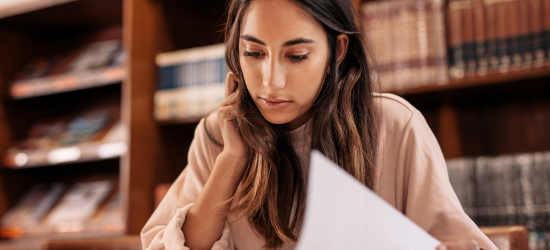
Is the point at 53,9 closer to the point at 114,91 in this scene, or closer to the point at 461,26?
the point at 114,91

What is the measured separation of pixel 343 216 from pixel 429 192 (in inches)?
16.3

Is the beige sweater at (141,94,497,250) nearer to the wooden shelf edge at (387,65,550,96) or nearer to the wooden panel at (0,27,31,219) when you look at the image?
the wooden shelf edge at (387,65,550,96)

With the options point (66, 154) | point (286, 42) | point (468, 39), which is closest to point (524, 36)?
point (468, 39)

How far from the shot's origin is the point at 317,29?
88 cm

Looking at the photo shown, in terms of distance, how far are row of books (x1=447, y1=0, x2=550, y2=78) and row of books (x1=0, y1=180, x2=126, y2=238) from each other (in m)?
1.51

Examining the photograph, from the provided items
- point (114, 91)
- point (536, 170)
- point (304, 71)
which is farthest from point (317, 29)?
point (114, 91)

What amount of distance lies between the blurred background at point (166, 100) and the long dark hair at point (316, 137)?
0.40ft

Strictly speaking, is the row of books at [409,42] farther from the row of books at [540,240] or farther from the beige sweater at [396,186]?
the beige sweater at [396,186]

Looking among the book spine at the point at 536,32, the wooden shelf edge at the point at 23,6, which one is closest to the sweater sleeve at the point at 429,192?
the book spine at the point at 536,32

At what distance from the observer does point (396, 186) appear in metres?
0.95

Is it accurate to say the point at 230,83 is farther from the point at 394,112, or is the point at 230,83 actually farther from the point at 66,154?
the point at 66,154

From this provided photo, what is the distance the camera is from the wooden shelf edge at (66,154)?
84.0 inches

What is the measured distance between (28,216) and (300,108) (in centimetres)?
201

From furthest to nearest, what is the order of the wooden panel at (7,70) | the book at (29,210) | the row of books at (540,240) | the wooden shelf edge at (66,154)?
the wooden panel at (7,70)
the book at (29,210)
the wooden shelf edge at (66,154)
the row of books at (540,240)
